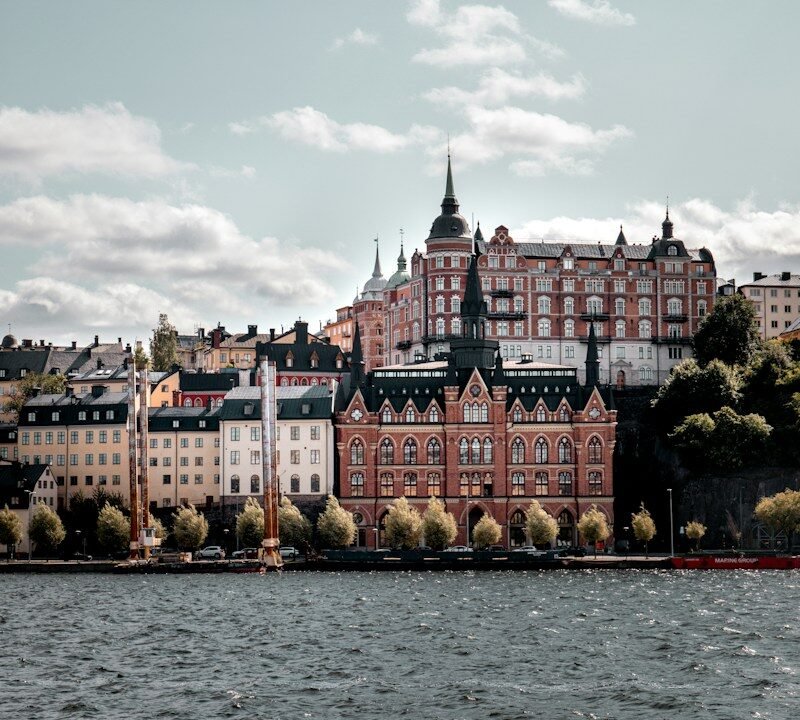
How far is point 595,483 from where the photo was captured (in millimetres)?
159500

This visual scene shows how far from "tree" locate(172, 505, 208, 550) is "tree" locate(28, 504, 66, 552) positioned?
10752 millimetres

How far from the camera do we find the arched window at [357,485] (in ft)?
525

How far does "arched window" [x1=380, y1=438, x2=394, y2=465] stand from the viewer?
161m

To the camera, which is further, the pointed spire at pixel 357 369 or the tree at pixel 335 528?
the pointed spire at pixel 357 369

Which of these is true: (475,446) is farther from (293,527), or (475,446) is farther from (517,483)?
(293,527)

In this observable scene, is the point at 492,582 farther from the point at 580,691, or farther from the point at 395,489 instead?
the point at 580,691

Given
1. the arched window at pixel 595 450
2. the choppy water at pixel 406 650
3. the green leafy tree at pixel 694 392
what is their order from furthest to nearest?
1. the green leafy tree at pixel 694 392
2. the arched window at pixel 595 450
3. the choppy water at pixel 406 650

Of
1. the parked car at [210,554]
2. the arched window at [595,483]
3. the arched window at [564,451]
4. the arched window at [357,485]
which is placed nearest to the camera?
the parked car at [210,554]

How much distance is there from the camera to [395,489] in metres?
160

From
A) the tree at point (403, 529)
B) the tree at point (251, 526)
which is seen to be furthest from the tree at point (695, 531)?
the tree at point (251, 526)

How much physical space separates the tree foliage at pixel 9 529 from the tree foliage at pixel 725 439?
61.7m

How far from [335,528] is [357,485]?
39.0ft

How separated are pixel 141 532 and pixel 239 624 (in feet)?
190

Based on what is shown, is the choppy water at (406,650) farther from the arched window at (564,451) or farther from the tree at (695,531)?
the arched window at (564,451)
